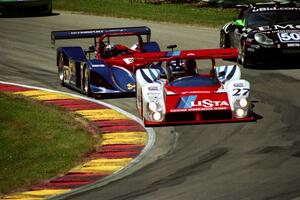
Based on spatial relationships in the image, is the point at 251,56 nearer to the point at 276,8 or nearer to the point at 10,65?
the point at 276,8

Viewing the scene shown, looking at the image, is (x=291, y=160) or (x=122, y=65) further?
(x=122, y=65)

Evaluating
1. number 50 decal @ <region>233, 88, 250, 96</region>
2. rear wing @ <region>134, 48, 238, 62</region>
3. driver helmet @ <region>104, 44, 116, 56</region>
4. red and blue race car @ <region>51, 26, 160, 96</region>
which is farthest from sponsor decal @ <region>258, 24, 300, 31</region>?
number 50 decal @ <region>233, 88, 250, 96</region>

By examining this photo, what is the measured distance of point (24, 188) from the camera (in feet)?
36.9

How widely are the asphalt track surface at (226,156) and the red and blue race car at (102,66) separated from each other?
1.21 ft

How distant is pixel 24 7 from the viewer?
33.8 meters

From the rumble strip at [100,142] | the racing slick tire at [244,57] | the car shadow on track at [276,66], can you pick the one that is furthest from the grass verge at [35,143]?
the car shadow on track at [276,66]

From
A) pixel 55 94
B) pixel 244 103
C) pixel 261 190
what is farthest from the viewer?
pixel 55 94

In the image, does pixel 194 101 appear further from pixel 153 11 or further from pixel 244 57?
pixel 153 11

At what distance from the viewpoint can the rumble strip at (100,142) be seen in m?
11.3

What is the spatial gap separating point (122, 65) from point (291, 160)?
6.93 m

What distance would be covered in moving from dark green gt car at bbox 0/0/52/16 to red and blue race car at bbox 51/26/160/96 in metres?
13.7

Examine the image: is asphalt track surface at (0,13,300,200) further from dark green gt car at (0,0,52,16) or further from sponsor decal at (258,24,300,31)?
dark green gt car at (0,0,52,16)

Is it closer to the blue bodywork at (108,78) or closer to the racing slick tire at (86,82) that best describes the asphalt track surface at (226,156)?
the blue bodywork at (108,78)

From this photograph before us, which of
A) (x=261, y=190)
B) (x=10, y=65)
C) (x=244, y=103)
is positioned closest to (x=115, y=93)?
(x=244, y=103)
